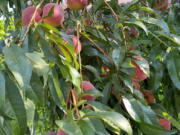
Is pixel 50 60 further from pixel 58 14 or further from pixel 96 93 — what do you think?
pixel 58 14

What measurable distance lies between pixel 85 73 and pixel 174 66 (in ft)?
0.79

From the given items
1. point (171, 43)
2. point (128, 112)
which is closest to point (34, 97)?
point (128, 112)

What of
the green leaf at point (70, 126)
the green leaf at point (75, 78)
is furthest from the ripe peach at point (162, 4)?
the green leaf at point (70, 126)

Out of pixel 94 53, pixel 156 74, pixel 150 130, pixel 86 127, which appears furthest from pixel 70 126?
pixel 156 74

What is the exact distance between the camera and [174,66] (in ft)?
2.58

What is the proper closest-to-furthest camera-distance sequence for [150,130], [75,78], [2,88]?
[2,88] → [75,78] → [150,130]

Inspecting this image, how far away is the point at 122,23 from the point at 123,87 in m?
0.16

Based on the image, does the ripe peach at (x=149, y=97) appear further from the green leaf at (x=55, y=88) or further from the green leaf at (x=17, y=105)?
the green leaf at (x=17, y=105)

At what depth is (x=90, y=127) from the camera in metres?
0.44

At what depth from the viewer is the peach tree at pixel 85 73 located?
1.45 ft

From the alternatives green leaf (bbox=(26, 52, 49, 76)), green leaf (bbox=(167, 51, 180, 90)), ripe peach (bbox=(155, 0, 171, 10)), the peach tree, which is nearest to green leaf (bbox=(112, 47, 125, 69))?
the peach tree

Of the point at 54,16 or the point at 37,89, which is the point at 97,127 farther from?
the point at 54,16

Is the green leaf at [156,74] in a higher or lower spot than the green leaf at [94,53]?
lower

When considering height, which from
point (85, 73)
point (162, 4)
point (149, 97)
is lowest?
point (149, 97)
